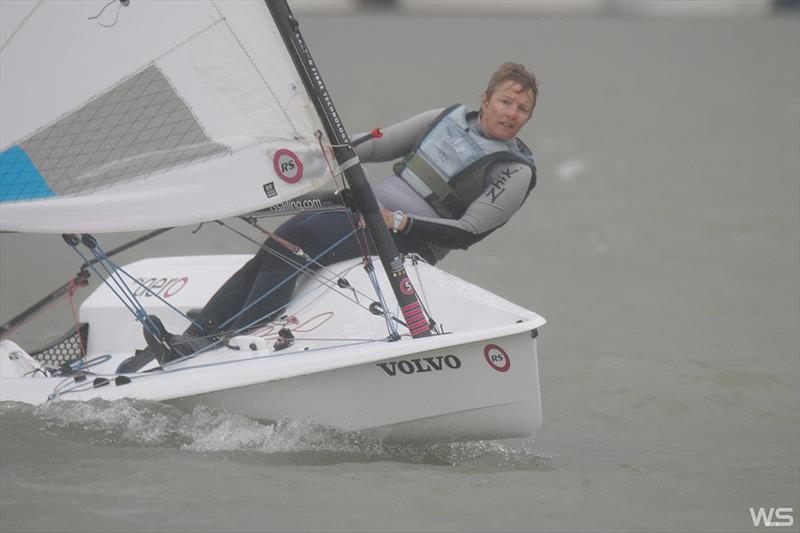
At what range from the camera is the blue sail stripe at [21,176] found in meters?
3.82

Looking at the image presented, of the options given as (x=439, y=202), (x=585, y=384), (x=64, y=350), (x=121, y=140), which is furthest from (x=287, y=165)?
(x=585, y=384)

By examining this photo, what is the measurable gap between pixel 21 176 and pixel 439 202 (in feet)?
3.88

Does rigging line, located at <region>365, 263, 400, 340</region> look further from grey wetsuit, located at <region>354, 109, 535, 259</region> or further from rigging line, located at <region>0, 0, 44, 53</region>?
rigging line, located at <region>0, 0, 44, 53</region>

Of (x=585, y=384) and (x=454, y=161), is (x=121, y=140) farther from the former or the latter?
(x=585, y=384)

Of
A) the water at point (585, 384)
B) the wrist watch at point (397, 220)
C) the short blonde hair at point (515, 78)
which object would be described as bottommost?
the water at point (585, 384)

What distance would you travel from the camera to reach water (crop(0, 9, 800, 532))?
3.52 meters

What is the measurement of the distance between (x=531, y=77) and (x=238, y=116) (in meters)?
0.89

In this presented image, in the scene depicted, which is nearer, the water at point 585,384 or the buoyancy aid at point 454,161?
the water at point 585,384

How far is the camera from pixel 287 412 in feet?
12.2

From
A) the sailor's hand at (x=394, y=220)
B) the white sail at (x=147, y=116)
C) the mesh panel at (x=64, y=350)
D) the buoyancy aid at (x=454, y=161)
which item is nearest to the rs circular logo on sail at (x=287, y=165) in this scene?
the white sail at (x=147, y=116)

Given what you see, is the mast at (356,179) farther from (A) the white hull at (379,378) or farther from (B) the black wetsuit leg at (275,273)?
(B) the black wetsuit leg at (275,273)

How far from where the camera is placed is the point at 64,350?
4555 millimetres

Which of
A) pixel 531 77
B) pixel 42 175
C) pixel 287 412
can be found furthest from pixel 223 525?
pixel 531 77

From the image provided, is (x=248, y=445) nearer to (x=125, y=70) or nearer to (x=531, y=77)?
(x=125, y=70)
